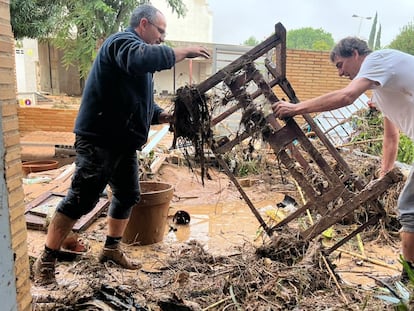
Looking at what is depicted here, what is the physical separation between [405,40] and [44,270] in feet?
42.7

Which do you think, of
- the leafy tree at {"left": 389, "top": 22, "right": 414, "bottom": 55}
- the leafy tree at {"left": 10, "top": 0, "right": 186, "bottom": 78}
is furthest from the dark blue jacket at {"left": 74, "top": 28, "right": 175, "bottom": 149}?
the leafy tree at {"left": 389, "top": 22, "right": 414, "bottom": 55}

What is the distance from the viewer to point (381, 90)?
2541 mm

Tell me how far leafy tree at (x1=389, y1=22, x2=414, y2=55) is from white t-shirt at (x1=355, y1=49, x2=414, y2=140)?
10905 millimetres

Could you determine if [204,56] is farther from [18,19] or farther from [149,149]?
[18,19]

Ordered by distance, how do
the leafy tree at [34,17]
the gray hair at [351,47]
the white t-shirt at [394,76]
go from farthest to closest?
the leafy tree at [34,17], the gray hair at [351,47], the white t-shirt at [394,76]

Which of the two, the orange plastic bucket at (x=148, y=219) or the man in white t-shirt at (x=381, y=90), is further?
the orange plastic bucket at (x=148, y=219)

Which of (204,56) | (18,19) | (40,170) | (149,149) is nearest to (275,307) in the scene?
(204,56)

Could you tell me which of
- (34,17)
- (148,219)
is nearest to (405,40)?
(34,17)

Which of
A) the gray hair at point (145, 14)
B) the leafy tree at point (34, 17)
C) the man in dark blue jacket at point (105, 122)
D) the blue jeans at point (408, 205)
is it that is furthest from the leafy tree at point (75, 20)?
the blue jeans at point (408, 205)

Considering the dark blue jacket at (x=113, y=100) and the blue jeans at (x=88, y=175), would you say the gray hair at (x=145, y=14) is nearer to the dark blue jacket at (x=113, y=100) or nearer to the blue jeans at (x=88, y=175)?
the dark blue jacket at (x=113, y=100)

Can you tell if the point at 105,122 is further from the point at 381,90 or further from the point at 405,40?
the point at 405,40

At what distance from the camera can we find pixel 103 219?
420cm

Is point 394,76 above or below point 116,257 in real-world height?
above

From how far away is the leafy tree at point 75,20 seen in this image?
7.86 m
